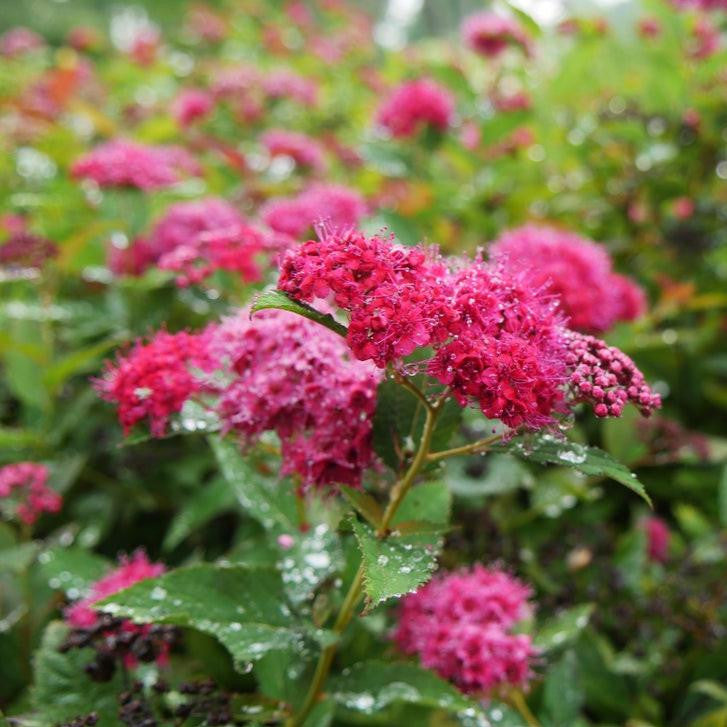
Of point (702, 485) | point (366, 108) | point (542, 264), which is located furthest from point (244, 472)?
point (366, 108)

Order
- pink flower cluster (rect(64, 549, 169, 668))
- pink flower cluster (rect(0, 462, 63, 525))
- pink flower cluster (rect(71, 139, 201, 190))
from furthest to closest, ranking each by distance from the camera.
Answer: pink flower cluster (rect(71, 139, 201, 190)) → pink flower cluster (rect(0, 462, 63, 525)) → pink flower cluster (rect(64, 549, 169, 668))

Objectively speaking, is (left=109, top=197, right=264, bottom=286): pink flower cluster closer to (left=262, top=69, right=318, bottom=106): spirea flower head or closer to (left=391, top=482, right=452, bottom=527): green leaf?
(left=391, top=482, right=452, bottom=527): green leaf

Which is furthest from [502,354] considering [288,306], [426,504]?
[426,504]

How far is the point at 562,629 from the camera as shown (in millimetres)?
1518

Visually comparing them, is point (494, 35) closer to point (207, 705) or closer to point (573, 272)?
point (573, 272)

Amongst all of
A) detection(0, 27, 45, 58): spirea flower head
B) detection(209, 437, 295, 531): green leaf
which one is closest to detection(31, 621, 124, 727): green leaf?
detection(209, 437, 295, 531): green leaf

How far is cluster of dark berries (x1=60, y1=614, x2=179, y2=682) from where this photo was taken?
4.15 ft

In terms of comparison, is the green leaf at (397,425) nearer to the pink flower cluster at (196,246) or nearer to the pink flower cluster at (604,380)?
the pink flower cluster at (604,380)

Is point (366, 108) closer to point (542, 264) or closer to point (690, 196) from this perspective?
point (690, 196)

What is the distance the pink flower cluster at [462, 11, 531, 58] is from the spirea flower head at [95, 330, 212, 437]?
2044 millimetres

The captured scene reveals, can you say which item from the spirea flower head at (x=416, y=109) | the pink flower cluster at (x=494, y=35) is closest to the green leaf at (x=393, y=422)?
the spirea flower head at (x=416, y=109)

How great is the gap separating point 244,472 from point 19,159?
222 cm

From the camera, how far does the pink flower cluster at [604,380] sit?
3.14ft

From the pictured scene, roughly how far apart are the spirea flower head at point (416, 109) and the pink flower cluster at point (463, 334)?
1.71 metres
